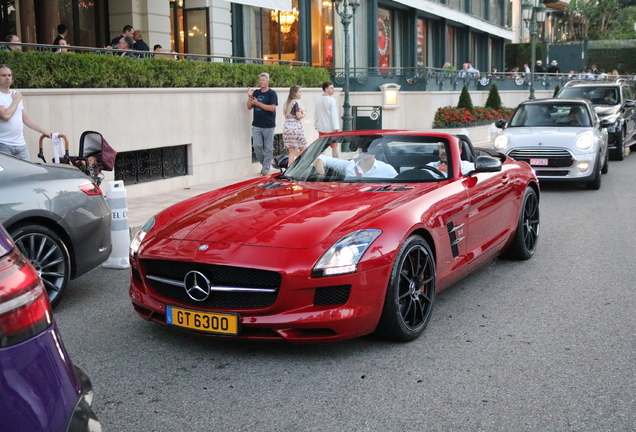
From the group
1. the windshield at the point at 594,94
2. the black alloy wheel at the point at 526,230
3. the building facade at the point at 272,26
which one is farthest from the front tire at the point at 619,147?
the black alloy wheel at the point at 526,230

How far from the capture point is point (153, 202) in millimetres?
12164

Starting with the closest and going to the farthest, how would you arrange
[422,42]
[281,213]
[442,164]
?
[281,213], [442,164], [422,42]

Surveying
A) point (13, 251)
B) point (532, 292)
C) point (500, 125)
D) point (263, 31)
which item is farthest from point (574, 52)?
point (13, 251)

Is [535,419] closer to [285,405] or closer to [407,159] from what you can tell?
[285,405]

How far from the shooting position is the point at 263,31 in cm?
2330

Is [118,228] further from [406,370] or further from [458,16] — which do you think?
[458,16]

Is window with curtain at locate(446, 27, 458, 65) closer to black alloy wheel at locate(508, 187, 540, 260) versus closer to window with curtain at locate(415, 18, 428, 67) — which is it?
window with curtain at locate(415, 18, 428, 67)

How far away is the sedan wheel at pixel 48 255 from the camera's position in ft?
18.7

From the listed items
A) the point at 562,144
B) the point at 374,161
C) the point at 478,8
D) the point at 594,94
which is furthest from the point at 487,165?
the point at 478,8

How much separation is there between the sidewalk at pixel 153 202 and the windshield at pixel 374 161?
3.82 m

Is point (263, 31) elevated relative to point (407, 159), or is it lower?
elevated

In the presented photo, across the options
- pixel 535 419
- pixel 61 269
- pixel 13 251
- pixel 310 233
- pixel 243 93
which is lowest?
pixel 535 419

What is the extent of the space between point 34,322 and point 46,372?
5.7 inches

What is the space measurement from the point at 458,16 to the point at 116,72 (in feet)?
99.0
